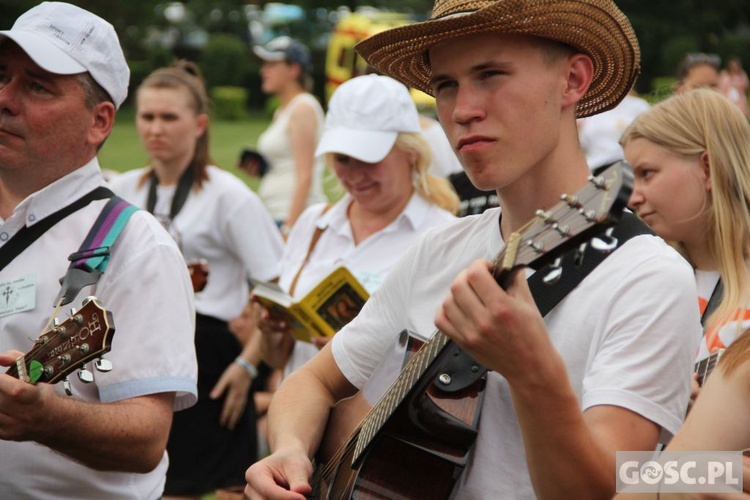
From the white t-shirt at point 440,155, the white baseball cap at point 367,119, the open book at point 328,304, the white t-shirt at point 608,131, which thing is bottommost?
the open book at point 328,304

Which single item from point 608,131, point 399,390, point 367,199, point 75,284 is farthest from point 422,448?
point 608,131

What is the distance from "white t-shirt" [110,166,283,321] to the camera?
594 centimetres

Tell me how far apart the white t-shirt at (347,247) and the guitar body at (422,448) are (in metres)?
2.07

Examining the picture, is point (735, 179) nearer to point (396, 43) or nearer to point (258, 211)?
point (396, 43)

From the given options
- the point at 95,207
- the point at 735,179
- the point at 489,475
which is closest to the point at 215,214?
the point at 95,207

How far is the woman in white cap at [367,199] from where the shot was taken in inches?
192

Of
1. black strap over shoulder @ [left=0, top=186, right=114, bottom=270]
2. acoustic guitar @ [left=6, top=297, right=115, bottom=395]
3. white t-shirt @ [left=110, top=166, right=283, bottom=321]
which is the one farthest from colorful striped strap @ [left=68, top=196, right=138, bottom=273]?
white t-shirt @ [left=110, top=166, right=283, bottom=321]

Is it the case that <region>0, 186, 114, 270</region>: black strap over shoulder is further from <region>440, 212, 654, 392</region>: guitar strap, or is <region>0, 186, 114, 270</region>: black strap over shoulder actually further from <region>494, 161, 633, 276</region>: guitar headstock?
<region>494, 161, 633, 276</region>: guitar headstock

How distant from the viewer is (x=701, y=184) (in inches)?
149

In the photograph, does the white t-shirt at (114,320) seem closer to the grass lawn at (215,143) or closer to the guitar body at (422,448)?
the guitar body at (422,448)

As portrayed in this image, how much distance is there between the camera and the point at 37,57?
3.25 m

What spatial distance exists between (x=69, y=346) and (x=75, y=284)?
305mm

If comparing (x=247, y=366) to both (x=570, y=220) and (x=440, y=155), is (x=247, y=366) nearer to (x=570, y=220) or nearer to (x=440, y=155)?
(x=440, y=155)

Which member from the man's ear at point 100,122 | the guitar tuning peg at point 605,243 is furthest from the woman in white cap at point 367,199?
the guitar tuning peg at point 605,243
